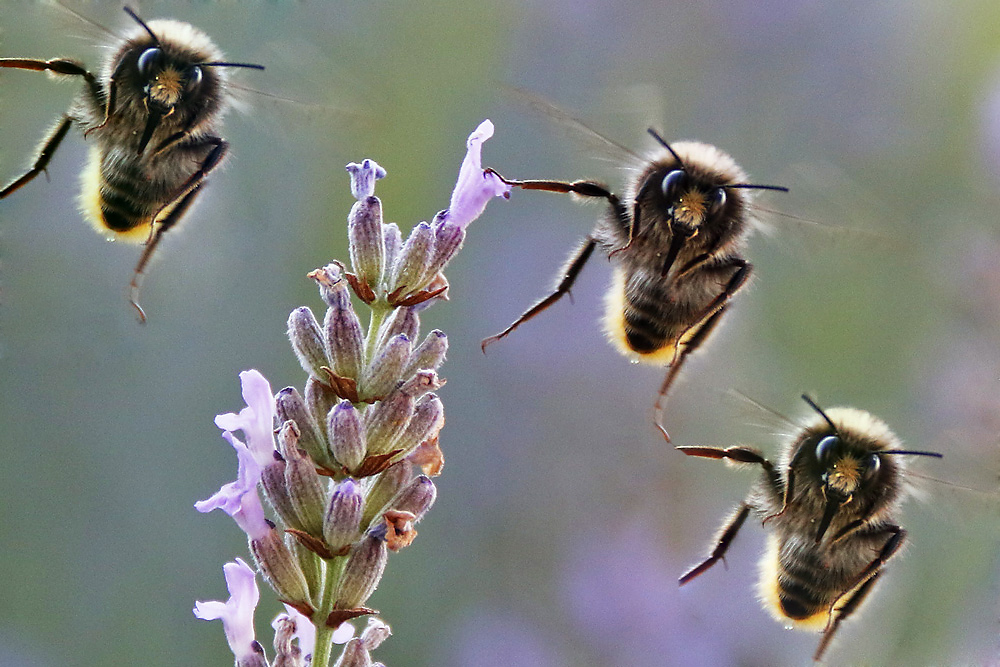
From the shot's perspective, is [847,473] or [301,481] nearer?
[301,481]

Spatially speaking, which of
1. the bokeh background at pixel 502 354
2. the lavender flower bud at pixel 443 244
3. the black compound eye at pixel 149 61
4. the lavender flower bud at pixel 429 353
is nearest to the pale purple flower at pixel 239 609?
the lavender flower bud at pixel 429 353

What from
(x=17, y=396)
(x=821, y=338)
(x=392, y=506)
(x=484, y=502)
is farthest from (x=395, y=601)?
(x=392, y=506)

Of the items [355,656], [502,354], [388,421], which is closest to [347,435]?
[388,421]

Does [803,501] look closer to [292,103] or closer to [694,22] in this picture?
[292,103]

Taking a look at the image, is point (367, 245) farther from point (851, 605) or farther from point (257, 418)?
point (851, 605)

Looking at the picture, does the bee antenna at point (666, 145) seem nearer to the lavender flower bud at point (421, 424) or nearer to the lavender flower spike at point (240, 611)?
the lavender flower bud at point (421, 424)

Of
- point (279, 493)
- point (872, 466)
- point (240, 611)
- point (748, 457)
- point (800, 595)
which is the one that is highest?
point (872, 466)
